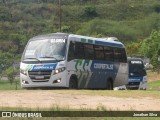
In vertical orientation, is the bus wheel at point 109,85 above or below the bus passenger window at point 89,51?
below

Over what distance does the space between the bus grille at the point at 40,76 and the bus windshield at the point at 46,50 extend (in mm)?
586

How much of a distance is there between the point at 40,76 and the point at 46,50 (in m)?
1.14

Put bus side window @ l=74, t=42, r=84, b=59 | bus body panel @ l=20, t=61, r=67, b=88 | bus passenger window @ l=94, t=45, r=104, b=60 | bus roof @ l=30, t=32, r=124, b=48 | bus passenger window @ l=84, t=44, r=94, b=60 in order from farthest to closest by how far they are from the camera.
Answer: bus passenger window @ l=94, t=45, r=104, b=60 → bus passenger window @ l=84, t=44, r=94, b=60 → bus side window @ l=74, t=42, r=84, b=59 → bus roof @ l=30, t=32, r=124, b=48 → bus body panel @ l=20, t=61, r=67, b=88

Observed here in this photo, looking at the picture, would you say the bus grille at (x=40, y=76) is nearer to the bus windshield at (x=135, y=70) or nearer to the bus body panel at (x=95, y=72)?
the bus body panel at (x=95, y=72)

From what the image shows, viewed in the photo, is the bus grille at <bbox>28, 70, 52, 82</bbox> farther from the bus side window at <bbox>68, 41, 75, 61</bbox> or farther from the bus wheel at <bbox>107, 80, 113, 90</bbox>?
the bus wheel at <bbox>107, 80, 113, 90</bbox>

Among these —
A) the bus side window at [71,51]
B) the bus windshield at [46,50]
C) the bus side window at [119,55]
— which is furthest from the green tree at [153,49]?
the bus windshield at [46,50]

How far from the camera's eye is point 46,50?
20.1 m

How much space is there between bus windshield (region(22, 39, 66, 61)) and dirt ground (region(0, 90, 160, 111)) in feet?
15.6

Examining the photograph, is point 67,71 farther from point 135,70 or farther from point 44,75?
point 135,70

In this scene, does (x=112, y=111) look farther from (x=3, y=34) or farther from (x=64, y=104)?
(x=3, y=34)

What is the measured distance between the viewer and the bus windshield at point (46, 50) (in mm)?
19891

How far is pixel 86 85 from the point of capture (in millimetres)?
21938

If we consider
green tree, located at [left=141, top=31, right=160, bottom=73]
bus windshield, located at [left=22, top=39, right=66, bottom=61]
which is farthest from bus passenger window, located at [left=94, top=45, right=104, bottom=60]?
green tree, located at [left=141, top=31, right=160, bottom=73]

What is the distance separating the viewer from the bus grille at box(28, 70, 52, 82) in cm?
1975
